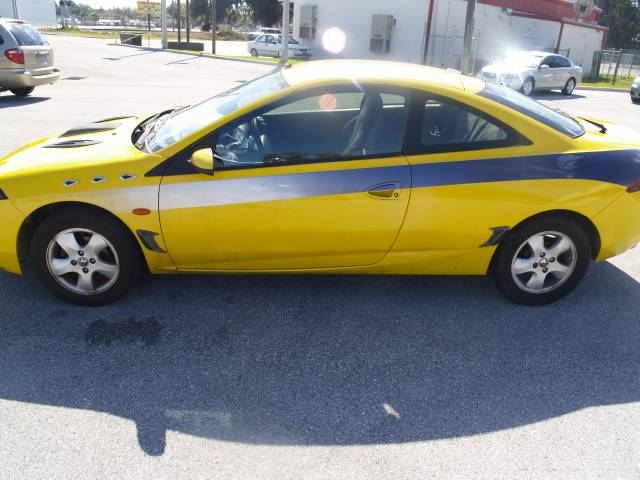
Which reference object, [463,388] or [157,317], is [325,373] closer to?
[463,388]

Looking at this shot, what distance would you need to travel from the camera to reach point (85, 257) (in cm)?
362

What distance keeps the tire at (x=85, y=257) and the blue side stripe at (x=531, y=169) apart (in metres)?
1.90

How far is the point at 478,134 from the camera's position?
144 inches

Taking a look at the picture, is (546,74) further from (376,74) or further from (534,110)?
(376,74)

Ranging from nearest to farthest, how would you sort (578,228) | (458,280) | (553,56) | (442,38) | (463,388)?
(463,388) → (578,228) → (458,280) → (553,56) → (442,38)

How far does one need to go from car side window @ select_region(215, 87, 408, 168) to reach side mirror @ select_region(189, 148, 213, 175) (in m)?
0.10

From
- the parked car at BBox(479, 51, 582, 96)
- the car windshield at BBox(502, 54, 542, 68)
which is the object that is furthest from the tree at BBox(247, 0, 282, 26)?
the parked car at BBox(479, 51, 582, 96)

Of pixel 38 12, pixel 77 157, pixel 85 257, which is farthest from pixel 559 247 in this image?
pixel 38 12

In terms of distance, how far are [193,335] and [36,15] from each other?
2685 inches

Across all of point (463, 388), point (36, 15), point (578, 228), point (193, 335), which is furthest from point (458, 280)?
point (36, 15)

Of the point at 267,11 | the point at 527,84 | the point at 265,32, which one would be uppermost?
the point at 267,11

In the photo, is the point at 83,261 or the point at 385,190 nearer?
the point at 385,190

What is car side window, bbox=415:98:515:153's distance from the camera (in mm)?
3617

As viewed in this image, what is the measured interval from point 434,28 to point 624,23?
120 feet
